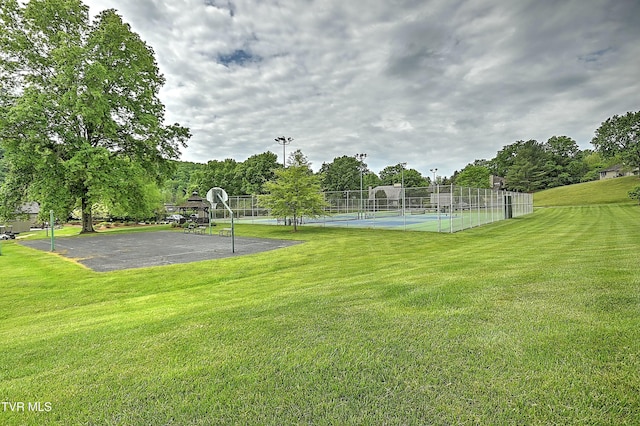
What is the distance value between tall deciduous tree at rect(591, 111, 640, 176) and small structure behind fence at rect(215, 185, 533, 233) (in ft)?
87.7

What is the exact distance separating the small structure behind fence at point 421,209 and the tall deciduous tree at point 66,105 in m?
10.9

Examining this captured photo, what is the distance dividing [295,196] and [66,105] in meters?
14.5

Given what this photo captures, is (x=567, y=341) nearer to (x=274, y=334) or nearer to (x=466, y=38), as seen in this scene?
(x=274, y=334)

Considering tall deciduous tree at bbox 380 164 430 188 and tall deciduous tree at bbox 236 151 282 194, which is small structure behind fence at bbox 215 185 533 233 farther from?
tall deciduous tree at bbox 380 164 430 188

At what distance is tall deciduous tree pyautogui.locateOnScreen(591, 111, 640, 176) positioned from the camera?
146 ft

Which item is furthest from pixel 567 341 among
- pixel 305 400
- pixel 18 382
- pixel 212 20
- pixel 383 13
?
pixel 212 20

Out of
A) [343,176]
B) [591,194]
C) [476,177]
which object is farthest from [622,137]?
[343,176]

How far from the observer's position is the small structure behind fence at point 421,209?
17.1m

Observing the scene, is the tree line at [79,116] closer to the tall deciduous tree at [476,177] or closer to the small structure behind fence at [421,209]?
the small structure behind fence at [421,209]

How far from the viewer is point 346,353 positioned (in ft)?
8.95

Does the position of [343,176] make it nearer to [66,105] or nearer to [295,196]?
[295,196]

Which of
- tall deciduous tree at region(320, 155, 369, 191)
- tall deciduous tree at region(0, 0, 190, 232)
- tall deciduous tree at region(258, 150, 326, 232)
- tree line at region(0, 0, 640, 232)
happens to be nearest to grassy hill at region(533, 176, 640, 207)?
tall deciduous tree at region(320, 155, 369, 191)

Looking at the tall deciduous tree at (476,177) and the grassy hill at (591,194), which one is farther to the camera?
the tall deciduous tree at (476,177)

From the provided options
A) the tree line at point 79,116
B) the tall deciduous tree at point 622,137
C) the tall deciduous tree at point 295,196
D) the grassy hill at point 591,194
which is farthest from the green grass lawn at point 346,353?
the tall deciduous tree at point 622,137
